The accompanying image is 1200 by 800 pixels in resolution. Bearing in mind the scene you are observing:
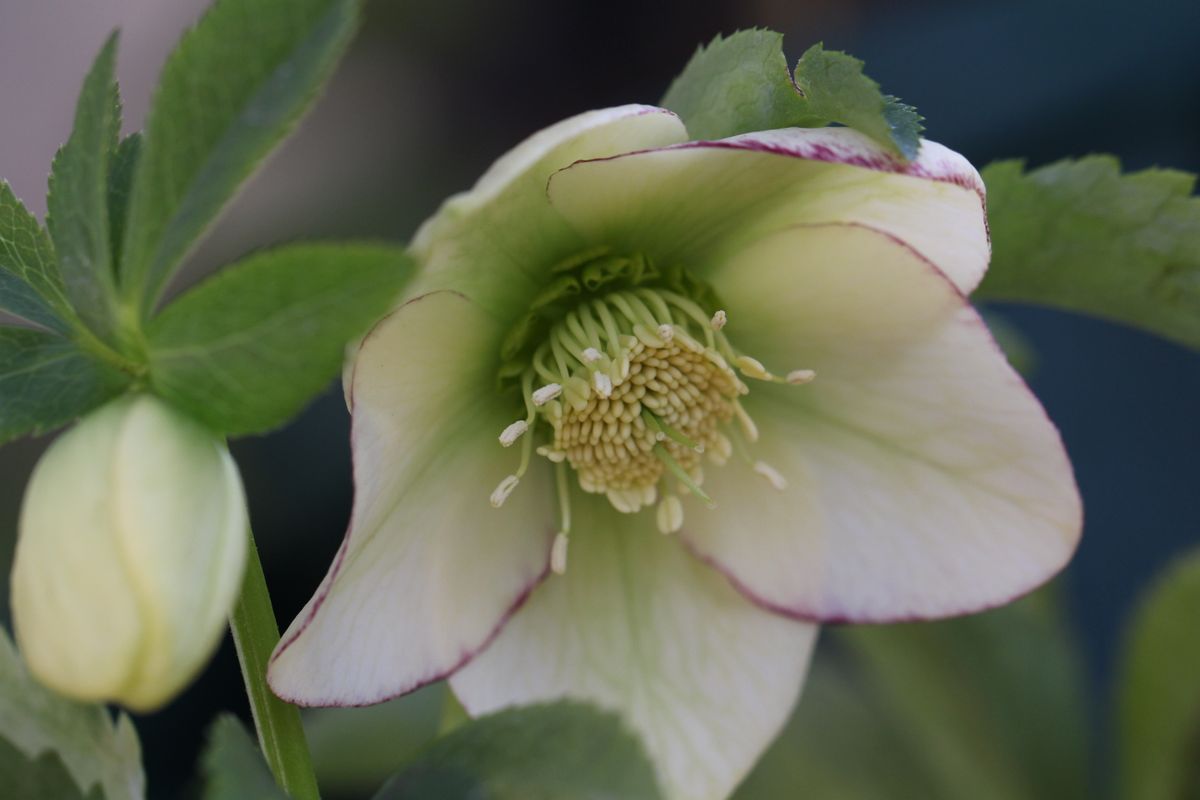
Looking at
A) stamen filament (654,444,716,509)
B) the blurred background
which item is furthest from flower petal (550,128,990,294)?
the blurred background

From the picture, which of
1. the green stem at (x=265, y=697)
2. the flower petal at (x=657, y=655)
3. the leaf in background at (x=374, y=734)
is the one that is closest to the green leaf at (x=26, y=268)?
the green stem at (x=265, y=697)

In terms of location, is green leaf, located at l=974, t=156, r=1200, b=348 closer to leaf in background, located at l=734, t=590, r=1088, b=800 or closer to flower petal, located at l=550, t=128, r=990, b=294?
flower petal, located at l=550, t=128, r=990, b=294

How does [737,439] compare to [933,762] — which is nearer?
[737,439]

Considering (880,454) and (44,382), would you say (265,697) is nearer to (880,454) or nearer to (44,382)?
(44,382)

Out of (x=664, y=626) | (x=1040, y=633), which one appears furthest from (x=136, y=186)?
(x=1040, y=633)

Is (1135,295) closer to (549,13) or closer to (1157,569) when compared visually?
(1157,569)

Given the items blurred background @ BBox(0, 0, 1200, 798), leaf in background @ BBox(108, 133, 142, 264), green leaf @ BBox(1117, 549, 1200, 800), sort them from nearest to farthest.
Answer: leaf in background @ BBox(108, 133, 142, 264), green leaf @ BBox(1117, 549, 1200, 800), blurred background @ BBox(0, 0, 1200, 798)
